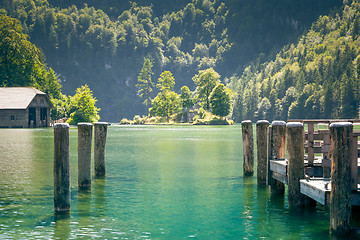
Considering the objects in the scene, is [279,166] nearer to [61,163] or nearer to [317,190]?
[317,190]

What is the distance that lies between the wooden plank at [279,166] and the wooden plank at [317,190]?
5.64ft

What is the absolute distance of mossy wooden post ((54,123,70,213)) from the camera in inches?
545

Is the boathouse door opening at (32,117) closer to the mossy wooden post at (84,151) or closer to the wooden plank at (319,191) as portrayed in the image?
the mossy wooden post at (84,151)

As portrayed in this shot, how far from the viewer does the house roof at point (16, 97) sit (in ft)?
299

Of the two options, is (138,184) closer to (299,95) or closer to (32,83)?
(32,83)

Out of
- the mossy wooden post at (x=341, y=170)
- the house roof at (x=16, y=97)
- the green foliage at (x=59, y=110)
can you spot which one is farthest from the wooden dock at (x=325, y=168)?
the green foliage at (x=59, y=110)

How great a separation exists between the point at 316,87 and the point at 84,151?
144 metres

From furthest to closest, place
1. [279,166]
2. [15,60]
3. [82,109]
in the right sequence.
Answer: [15,60] < [82,109] < [279,166]

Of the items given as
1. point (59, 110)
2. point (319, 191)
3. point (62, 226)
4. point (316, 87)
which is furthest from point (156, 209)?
point (316, 87)

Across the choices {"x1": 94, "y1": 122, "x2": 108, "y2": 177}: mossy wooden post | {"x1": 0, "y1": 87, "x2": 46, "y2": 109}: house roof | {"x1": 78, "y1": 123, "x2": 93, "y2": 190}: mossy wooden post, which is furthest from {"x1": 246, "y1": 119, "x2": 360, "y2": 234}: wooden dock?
{"x1": 0, "y1": 87, "x2": 46, "y2": 109}: house roof

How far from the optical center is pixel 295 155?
13.8 m

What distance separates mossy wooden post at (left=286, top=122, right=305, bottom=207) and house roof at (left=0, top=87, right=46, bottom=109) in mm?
83021

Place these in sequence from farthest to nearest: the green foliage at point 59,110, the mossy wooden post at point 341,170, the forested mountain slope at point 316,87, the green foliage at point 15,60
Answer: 1. the forested mountain slope at point 316,87
2. the green foliage at point 15,60
3. the green foliage at point 59,110
4. the mossy wooden post at point 341,170

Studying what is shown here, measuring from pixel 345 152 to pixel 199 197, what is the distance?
8.68m
